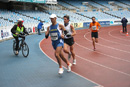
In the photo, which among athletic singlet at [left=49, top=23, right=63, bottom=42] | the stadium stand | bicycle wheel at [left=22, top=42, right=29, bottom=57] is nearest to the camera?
athletic singlet at [left=49, top=23, right=63, bottom=42]

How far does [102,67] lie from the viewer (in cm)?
826

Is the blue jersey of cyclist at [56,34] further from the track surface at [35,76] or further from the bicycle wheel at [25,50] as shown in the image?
the bicycle wheel at [25,50]

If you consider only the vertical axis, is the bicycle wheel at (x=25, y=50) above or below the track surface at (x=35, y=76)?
above

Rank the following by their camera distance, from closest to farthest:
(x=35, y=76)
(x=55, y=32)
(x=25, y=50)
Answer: (x=55, y=32) → (x=35, y=76) → (x=25, y=50)

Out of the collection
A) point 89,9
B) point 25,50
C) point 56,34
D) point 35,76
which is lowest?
point 35,76

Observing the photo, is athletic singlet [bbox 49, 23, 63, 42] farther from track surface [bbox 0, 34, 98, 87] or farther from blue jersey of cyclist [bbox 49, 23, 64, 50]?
track surface [bbox 0, 34, 98, 87]

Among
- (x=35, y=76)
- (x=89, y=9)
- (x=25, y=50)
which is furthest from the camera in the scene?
(x=89, y=9)

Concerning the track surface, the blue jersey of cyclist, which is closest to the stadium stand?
the track surface

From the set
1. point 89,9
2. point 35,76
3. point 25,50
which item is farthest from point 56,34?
point 89,9

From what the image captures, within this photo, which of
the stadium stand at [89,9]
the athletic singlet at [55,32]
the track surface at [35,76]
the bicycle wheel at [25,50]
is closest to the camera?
the track surface at [35,76]

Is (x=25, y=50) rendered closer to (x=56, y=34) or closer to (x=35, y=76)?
(x=35, y=76)

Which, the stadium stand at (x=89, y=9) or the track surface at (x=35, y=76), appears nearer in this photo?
the track surface at (x=35, y=76)

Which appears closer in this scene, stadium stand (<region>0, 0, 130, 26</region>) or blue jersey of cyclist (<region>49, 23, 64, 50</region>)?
blue jersey of cyclist (<region>49, 23, 64, 50</region>)

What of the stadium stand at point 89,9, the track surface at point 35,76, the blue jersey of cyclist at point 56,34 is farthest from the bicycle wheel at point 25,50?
the stadium stand at point 89,9
